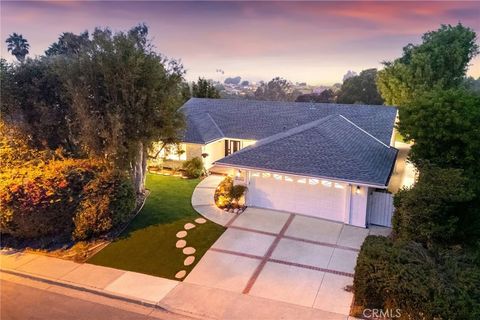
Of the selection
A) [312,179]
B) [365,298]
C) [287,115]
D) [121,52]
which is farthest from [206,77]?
[365,298]

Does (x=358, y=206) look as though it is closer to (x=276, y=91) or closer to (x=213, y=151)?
(x=213, y=151)

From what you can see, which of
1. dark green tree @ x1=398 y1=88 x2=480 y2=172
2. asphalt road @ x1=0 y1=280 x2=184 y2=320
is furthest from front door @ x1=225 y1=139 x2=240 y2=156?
asphalt road @ x1=0 y1=280 x2=184 y2=320

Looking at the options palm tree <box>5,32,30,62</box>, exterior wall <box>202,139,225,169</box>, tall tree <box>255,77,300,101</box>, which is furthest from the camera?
tall tree <box>255,77,300,101</box>

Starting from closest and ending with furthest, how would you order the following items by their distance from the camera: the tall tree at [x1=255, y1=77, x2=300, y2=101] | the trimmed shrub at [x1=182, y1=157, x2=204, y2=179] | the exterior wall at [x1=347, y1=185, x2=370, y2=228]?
the exterior wall at [x1=347, y1=185, x2=370, y2=228] < the trimmed shrub at [x1=182, y1=157, x2=204, y2=179] < the tall tree at [x1=255, y1=77, x2=300, y2=101]

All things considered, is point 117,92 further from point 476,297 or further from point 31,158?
point 476,297

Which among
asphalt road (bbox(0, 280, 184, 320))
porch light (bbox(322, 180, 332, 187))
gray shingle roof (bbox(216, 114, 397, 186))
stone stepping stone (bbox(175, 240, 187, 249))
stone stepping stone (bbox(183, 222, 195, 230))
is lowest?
asphalt road (bbox(0, 280, 184, 320))

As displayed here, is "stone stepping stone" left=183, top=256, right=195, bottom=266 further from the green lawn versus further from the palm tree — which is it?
the palm tree

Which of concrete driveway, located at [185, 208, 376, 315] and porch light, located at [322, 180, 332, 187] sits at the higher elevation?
porch light, located at [322, 180, 332, 187]
